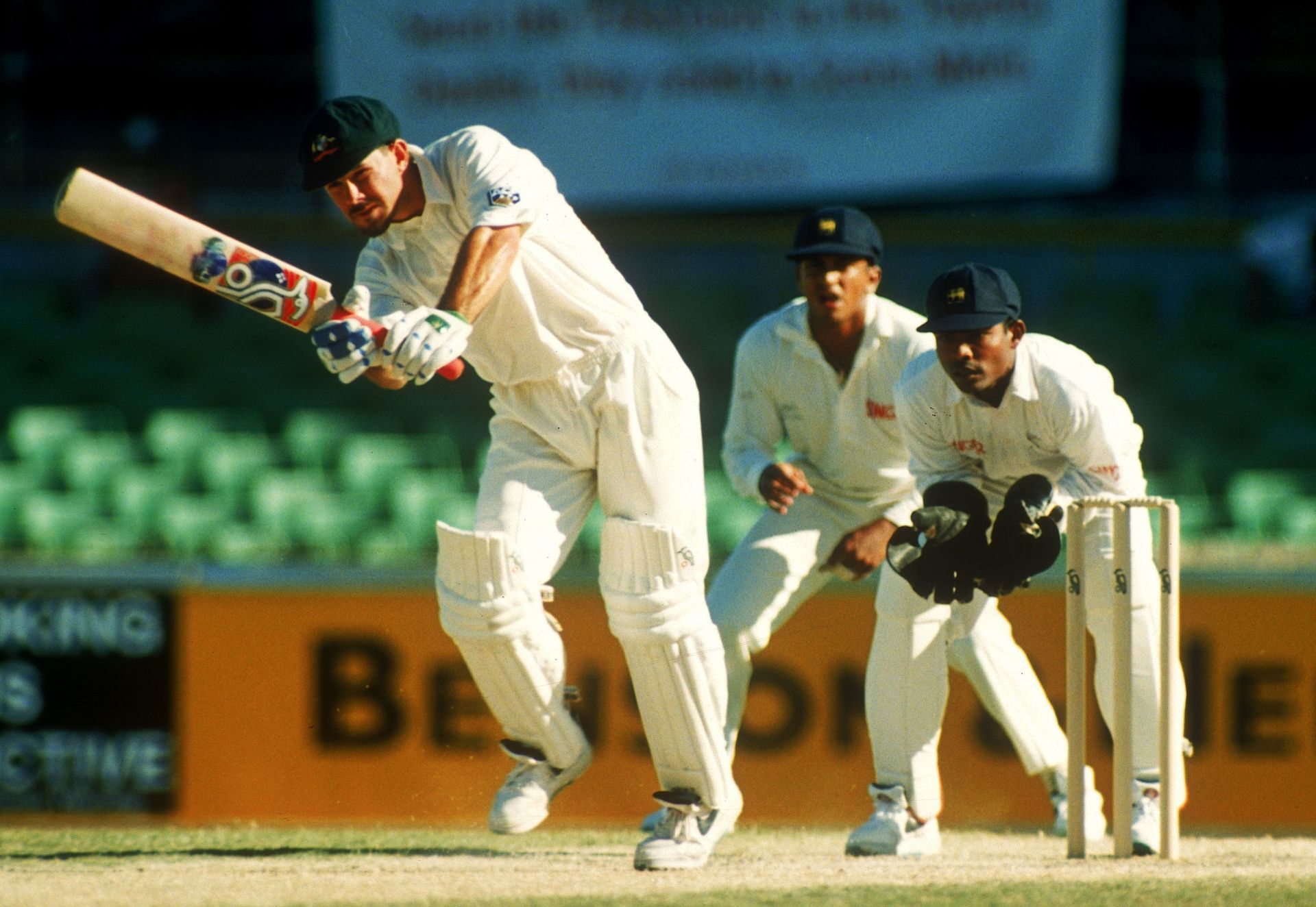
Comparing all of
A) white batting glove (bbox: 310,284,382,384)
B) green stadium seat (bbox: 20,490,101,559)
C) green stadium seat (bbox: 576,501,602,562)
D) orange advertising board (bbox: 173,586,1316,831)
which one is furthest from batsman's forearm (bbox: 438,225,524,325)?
green stadium seat (bbox: 20,490,101,559)

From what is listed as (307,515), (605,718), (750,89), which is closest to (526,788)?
(605,718)

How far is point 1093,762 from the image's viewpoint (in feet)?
18.5

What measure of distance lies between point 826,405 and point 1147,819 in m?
1.36

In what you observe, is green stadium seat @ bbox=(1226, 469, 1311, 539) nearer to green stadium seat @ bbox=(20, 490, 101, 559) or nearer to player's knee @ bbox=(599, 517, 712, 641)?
player's knee @ bbox=(599, 517, 712, 641)

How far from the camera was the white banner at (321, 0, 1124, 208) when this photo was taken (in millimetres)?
8281

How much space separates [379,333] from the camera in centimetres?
338

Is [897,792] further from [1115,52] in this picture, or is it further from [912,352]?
[1115,52]

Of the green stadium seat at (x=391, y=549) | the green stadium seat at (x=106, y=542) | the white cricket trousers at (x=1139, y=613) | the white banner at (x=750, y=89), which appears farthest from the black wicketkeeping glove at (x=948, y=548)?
the white banner at (x=750, y=89)

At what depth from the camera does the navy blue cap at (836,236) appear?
4.41 metres

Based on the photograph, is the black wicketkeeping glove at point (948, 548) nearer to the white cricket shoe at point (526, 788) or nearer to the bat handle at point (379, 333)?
the white cricket shoe at point (526, 788)

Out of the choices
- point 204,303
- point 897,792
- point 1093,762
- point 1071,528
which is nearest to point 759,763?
point 1093,762

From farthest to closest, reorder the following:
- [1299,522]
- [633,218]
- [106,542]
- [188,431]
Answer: [633,218] < [188,431] < [1299,522] < [106,542]

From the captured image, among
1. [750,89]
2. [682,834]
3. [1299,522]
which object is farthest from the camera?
[750,89]

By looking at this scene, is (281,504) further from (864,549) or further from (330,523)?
(864,549)
